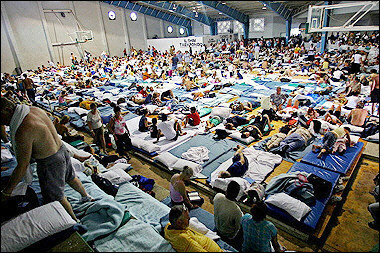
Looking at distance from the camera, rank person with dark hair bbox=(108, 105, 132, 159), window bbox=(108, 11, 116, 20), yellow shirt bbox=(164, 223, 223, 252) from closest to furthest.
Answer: yellow shirt bbox=(164, 223, 223, 252) → person with dark hair bbox=(108, 105, 132, 159) → window bbox=(108, 11, 116, 20)

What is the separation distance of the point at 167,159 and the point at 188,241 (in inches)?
118

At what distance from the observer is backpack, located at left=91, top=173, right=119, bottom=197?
418 centimetres

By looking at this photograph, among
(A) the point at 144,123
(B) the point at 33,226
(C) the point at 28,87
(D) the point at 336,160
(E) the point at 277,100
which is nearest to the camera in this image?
(B) the point at 33,226

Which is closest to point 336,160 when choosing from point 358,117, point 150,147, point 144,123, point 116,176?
point 358,117

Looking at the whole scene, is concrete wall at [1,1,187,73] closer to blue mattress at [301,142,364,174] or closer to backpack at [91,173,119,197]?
backpack at [91,173,119,197]

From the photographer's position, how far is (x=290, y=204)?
367cm

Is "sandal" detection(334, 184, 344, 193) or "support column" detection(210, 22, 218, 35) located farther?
"support column" detection(210, 22, 218, 35)

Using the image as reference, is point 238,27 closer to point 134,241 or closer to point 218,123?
point 218,123

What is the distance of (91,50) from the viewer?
23.2 m

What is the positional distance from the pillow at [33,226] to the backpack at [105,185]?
1542 mm

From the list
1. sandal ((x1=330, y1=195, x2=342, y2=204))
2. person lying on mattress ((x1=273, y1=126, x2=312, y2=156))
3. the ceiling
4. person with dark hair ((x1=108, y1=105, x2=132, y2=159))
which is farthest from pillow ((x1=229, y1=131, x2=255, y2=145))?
the ceiling

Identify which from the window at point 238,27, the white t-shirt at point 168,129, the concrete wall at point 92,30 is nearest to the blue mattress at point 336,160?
the white t-shirt at point 168,129

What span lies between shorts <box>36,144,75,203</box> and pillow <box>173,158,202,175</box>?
2681 millimetres

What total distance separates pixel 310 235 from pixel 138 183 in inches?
121
